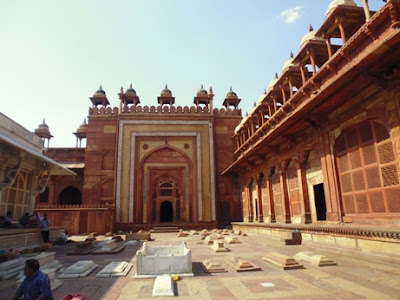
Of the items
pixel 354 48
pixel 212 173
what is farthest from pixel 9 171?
pixel 212 173

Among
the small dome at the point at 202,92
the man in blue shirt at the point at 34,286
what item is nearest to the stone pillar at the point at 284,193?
the man in blue shirt at the point at 34,286

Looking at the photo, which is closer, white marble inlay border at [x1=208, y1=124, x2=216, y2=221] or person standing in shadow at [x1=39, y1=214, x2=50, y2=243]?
person standing in shadow at [x1=39, y1=214, x2=50, y2=243]

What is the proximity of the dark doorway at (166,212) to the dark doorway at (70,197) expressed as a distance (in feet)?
21.5

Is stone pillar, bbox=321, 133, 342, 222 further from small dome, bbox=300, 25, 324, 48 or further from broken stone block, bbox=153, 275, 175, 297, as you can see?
broken stone block, bbox=153, 275, 175, 297

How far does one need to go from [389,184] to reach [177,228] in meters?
13.1

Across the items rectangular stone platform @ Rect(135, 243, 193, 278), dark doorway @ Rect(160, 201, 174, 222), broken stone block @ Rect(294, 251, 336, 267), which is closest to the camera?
rectangular stone platform @ Rect(135, 243, 193, 278)

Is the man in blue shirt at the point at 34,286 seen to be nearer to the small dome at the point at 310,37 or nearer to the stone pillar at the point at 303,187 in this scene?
the stone pillar at the point at 303,187

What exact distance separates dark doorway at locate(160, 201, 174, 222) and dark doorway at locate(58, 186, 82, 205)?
6542mm

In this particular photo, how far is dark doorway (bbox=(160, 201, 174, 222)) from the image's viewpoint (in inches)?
933

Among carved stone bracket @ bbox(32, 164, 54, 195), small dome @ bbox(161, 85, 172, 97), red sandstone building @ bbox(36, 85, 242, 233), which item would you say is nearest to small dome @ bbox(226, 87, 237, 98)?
red sandstone building @ bbox(36, 85, 242, 233)

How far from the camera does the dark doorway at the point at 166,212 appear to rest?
23.7 meters

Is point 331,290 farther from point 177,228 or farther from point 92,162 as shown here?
point 92,162

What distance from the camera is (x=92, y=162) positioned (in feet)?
61.5

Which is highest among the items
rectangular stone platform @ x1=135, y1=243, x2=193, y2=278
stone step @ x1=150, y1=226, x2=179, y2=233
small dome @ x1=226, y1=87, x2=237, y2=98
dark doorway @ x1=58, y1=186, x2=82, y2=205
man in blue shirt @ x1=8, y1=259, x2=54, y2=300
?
small dome @ x1=226, y1=87, x2=237, y2=98
